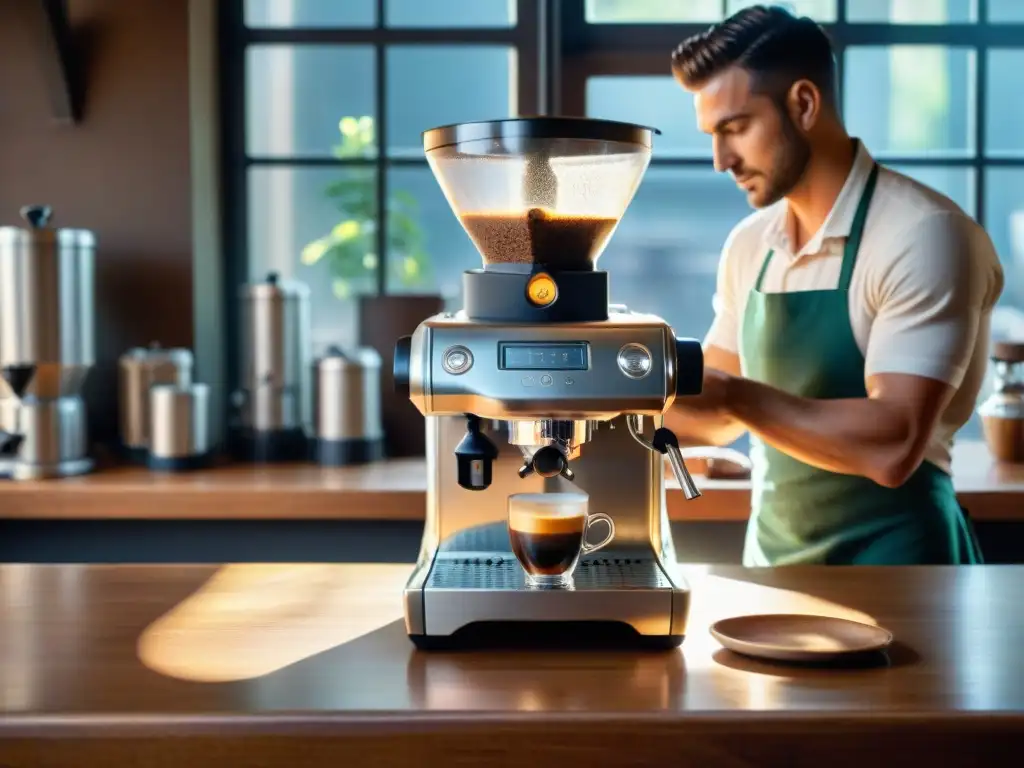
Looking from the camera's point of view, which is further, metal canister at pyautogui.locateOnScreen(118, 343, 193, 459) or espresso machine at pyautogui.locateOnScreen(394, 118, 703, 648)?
metal canister at pyautogui.locateOnScreen(118, 343, 193, 459)

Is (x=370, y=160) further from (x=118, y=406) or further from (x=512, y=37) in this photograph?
(x=118, y=406)

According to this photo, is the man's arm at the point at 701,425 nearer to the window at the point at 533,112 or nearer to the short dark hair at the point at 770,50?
the short dark hair at the point at 770,50

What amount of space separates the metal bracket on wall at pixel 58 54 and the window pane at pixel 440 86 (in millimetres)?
745

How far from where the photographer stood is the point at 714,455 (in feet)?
8.79

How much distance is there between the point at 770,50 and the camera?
2016 mm

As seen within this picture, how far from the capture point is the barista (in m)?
1.88

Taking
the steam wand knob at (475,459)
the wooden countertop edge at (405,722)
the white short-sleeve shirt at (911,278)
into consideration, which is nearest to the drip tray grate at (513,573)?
the steam wand knob at (475,459)

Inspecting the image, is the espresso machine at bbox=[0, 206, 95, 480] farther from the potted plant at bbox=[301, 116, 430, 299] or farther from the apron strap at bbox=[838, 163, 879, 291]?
the apron strap at bbox=[838, 163, 879, 291]

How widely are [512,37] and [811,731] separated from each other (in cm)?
239

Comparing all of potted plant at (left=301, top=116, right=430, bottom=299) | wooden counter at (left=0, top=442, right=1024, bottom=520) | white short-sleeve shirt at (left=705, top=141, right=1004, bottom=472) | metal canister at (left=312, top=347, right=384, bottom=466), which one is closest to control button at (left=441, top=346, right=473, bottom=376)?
white short-sleeve shirt at (left=705, top=141, right=1004, bottom=472)

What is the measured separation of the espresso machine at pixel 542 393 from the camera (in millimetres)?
1311

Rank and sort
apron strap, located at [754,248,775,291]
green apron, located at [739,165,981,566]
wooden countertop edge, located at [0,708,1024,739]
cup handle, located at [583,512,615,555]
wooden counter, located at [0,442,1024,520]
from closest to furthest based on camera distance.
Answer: wooden countertop edge, located at [0,708,1024,739] < cup handle, located at [583,512,615,555] < green apron, located at [739,165,981,566] < apron strap, located at [754,248,775,291] < wooden counter, located at [0,442,1024,520]

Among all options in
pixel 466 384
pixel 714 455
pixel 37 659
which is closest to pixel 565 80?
pixel 714 455

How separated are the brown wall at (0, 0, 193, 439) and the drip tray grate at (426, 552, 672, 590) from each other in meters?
1.82
